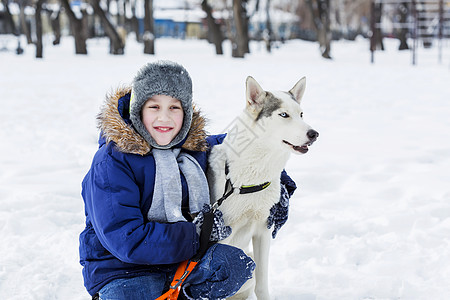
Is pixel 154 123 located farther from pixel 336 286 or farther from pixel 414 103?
pixel 414 103

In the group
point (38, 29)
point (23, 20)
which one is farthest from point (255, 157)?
point (23, 20)

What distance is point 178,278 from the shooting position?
228 centimetres

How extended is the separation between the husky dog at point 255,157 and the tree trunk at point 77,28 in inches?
773

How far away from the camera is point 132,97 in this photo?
233 cm

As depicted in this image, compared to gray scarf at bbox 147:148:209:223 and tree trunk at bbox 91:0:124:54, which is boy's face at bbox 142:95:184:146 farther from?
tree trunk at bbox 91:0:124:54

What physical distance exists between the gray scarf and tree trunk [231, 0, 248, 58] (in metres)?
17.7

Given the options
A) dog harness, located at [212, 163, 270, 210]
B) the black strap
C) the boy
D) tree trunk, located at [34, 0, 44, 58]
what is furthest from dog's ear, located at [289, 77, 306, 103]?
tree trunk, located at [34, 0, 44, 58]

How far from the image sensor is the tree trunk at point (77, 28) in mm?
20516

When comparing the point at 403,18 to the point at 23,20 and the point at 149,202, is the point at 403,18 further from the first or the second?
the point at 149,202

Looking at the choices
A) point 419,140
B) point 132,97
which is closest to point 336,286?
point 132,97

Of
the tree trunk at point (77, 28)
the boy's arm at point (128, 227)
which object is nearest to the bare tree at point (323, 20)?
the tree trunk at point (77, 28)

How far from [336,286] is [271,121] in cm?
115

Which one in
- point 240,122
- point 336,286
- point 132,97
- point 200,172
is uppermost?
point 132,97

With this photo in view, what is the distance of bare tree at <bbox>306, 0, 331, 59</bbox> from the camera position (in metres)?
20.2
